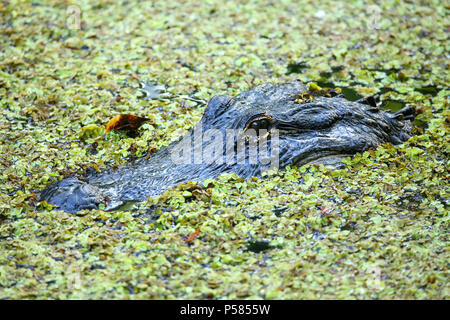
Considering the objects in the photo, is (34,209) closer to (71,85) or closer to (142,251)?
(142,251)

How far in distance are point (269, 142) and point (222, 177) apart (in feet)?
1.90

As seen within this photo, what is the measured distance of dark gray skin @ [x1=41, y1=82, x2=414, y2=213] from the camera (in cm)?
485

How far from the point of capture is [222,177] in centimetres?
504

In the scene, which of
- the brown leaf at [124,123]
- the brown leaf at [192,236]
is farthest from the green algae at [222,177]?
the brown leaf at [124,123]

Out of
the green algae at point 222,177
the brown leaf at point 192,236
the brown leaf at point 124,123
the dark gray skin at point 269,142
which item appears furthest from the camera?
the brown leaf at point 124,123

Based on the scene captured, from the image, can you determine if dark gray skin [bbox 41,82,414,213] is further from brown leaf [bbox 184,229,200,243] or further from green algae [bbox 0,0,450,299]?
brown leaf [bbox 184,229,200,243]

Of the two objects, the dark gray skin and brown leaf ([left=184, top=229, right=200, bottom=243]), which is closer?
brown leaf ([left=184, top=229, right=200, bottom=243])

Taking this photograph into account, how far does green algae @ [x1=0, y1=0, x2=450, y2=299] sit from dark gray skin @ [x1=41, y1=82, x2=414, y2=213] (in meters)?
0.13

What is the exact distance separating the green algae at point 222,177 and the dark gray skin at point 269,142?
134mm

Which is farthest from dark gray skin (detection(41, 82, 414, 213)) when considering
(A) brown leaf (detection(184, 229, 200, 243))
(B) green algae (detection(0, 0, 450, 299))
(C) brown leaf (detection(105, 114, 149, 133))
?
(C) brown leaf (detection(105, 114, 149, 133))

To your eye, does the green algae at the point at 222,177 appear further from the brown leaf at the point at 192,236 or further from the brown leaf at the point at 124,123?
the brown leaf at the point at 124,123

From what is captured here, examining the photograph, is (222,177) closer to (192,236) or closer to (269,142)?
(269,142)

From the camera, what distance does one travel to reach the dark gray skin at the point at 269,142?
485 cm
